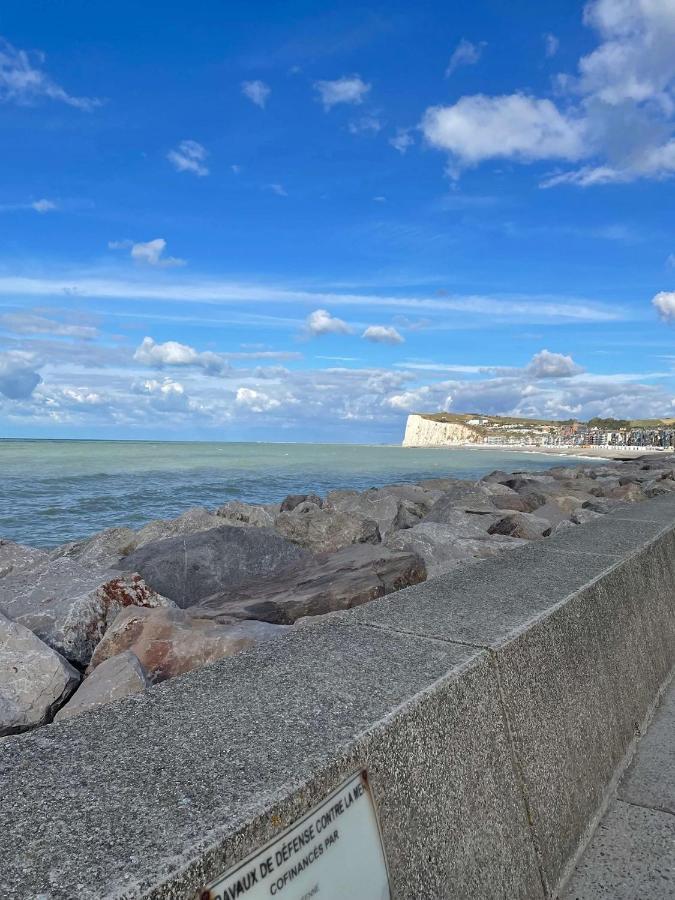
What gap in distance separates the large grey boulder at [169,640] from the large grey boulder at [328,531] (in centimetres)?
476

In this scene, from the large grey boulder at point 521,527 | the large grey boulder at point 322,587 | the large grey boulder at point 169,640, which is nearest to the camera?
the large grey boulder at point 169,640

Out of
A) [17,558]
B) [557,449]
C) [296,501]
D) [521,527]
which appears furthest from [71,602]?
[557,449]

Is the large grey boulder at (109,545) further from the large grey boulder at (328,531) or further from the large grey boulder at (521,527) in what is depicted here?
the large grey boulder at (521,527)

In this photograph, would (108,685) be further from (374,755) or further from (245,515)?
(245,515)

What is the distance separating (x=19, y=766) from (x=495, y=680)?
1.24 m

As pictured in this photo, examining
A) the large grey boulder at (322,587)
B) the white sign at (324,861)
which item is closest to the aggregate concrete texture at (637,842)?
the white sign at (324,861)

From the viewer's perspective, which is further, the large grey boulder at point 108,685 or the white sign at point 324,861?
the large grey boulder at point 108,685

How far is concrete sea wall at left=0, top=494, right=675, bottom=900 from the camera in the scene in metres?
1.17

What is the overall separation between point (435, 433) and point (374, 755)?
157 metres

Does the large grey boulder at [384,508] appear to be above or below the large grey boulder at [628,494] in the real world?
below

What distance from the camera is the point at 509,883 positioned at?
179cm

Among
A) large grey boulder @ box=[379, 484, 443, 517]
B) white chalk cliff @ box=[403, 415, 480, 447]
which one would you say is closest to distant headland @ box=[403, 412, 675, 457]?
white chalk cliff @ box=[403, 415, 480, 447]

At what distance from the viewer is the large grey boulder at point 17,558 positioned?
25.1 ft

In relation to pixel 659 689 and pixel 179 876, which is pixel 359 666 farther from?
pixel 659 689
